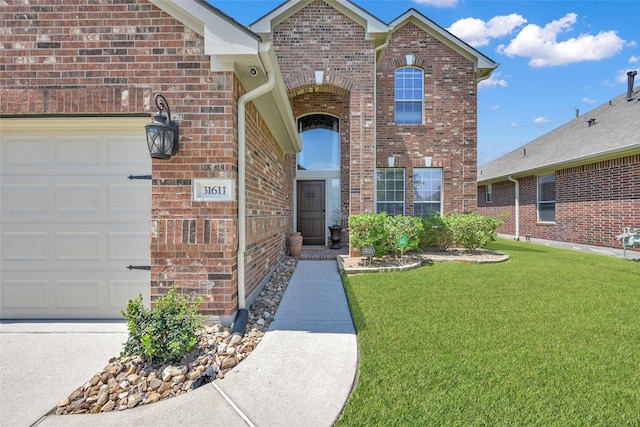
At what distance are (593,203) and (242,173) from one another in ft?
38.1

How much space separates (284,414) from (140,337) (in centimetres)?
144

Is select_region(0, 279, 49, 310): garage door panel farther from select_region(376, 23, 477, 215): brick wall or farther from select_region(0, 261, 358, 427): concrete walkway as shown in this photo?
select_region(376, 23, 477, 215): brick wall

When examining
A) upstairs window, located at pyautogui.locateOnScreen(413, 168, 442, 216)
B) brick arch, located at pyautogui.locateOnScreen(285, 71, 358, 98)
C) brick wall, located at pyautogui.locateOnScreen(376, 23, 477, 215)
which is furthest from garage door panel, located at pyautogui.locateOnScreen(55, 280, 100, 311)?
upstairs window, located at pyautogui.locateOnScreen(413, 168, 442, 216)

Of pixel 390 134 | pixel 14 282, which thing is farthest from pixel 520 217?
pixel 14 282

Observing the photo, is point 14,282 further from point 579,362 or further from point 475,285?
point 475,285

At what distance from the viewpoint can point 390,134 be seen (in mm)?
9406

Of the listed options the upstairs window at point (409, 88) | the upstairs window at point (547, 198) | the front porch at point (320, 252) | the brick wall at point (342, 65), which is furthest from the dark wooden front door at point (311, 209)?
the upstairs window at point (547, 198)

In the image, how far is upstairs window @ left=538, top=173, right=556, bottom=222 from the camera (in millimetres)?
11195

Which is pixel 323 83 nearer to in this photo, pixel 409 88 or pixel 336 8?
pixel 336 8

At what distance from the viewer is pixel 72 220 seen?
3.37 meters

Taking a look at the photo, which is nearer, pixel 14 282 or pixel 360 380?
pixel 360 380

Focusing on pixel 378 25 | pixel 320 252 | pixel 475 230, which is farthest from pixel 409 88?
pixel 320 252

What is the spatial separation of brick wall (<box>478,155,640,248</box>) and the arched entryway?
836 centimetres

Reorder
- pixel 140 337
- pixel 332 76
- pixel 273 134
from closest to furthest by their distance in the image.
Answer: pixel 140 337 → pixel 273 134 → pixel 332 76
